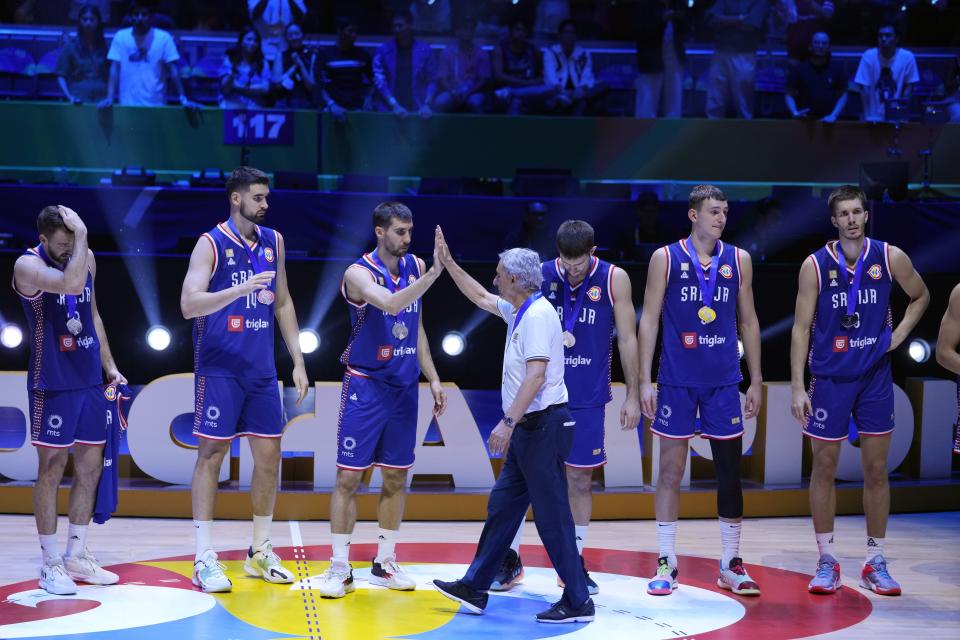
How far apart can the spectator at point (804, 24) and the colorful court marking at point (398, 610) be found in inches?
295

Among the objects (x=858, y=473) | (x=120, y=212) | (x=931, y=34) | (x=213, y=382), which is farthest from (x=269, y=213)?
(x=931, y=34)

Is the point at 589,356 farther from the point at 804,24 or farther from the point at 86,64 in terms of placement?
the point at 804,24

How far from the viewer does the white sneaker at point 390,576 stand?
5801mm

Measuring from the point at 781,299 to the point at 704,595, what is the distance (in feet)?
12.0

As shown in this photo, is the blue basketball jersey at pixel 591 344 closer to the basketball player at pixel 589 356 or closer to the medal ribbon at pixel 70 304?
the basketball player at pixel 589 356

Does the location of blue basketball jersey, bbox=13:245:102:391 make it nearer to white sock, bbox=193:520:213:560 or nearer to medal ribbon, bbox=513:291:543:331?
white sock, bbox=193:520:213:560

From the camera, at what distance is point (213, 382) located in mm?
5828

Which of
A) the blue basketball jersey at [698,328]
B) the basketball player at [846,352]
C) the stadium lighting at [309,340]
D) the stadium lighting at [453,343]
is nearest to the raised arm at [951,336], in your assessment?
the basketball player at [846,352]

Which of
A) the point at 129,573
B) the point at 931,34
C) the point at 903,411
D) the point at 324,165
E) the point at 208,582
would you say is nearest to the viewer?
the point at 208,582

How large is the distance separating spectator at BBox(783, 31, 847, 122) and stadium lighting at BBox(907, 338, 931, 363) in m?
3.43

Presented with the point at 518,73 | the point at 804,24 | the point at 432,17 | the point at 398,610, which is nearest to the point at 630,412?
the point at 398,610

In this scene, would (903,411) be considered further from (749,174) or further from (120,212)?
(120,212)

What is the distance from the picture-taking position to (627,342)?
579cm

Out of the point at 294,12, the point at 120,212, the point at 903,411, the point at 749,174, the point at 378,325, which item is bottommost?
the point at 903,411
